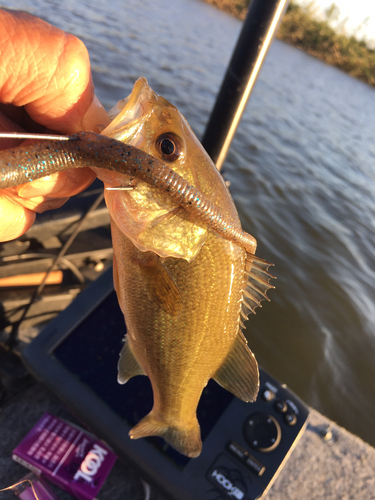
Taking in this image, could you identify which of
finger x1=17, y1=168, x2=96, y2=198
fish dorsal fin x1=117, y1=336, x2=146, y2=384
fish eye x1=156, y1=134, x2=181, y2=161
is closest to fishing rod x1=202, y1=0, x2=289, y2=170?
fish eye x1=156, y1=134, x2=181, y2=161

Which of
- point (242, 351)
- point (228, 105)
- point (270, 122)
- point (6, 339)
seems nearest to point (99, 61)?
point (270, 122)

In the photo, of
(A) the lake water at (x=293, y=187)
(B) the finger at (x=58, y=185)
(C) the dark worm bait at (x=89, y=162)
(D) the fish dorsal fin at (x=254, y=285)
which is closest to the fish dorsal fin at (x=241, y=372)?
(D) the fish dorsal fin at (x=254, y=285)

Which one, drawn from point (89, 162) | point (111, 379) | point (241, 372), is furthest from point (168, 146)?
point (111, 379)

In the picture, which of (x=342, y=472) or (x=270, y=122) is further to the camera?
(x=270, y=122)

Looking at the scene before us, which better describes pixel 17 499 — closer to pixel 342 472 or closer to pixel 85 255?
pixel 85 255

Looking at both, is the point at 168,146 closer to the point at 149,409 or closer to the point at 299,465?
the point at 149,409

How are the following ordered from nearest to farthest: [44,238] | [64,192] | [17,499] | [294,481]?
[64,192]
[17,499]
[294,481]
[44,238]

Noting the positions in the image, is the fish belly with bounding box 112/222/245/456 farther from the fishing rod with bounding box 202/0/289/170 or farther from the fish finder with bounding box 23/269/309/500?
the fishing rod with bounding box 202/0/289/170
